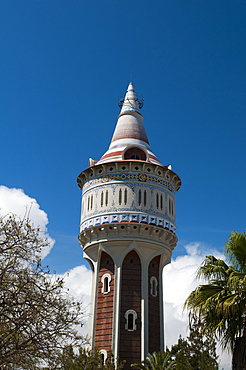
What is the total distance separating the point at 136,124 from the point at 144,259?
11.9 metres

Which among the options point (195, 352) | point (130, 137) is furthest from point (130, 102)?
point (195, 352)

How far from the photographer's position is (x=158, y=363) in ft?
88.2

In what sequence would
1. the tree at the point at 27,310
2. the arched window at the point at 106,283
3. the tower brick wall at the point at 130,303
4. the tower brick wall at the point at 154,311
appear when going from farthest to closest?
the arched window at the point at 106,283, the tower brick wall at the point at 154,311, the tower brick wall at the point at 130,303, the tree at the point at 27,310

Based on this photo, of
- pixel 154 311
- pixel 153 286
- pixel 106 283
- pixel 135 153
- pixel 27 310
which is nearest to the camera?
pixel 27 310

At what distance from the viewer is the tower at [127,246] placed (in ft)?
98.8

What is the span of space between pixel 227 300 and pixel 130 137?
24057mm

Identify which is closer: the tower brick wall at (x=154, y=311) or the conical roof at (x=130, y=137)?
the tower brick wall at (x=154, y=311)

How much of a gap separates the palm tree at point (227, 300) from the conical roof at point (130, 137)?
19573 mm

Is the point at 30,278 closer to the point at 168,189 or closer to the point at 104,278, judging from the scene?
the point at 104,278

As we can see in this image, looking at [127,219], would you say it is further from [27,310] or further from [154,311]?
[27,310]

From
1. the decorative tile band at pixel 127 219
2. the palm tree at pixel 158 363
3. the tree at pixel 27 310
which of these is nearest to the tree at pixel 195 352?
the palm tree at pixel 158 363

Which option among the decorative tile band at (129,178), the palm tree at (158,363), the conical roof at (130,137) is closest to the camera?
the palm tree at (158,363)

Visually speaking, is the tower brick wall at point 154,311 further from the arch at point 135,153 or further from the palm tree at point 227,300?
the palm tree at point 227,300

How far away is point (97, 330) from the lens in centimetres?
3052
